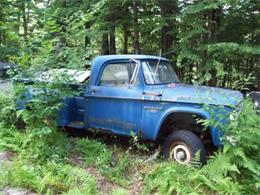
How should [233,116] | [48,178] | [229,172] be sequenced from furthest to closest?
[233,116] < [229,172] < [48,178]

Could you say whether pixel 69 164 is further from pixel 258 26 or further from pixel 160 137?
pixel 258 26

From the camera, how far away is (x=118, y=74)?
20.0 feet

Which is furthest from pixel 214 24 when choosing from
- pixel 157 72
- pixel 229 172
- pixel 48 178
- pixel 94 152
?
pixel 48 178

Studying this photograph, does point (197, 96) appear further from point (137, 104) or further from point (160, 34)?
point (160, 34)

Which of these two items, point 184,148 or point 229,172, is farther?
point 184,148

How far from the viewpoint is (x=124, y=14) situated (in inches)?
476

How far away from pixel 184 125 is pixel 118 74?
1589 millimetres

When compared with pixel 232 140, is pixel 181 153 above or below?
below

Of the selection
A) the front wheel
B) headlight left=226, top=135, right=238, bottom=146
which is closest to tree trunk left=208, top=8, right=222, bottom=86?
the front wheel

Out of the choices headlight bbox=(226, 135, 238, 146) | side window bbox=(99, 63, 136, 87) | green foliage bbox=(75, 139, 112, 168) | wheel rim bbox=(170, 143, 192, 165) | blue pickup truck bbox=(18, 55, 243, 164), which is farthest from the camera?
side window bbox=(99, 63, 136, 87)

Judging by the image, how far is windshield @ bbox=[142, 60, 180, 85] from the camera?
5789 mm

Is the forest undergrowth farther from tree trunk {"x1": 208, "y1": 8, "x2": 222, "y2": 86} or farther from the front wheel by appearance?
tree trunk {"x1": 208, "y1": 8, "x2": 222, "y2": 86}

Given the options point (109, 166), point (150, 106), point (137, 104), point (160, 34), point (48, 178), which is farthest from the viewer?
point (160, 34)

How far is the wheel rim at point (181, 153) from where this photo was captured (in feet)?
16.9
